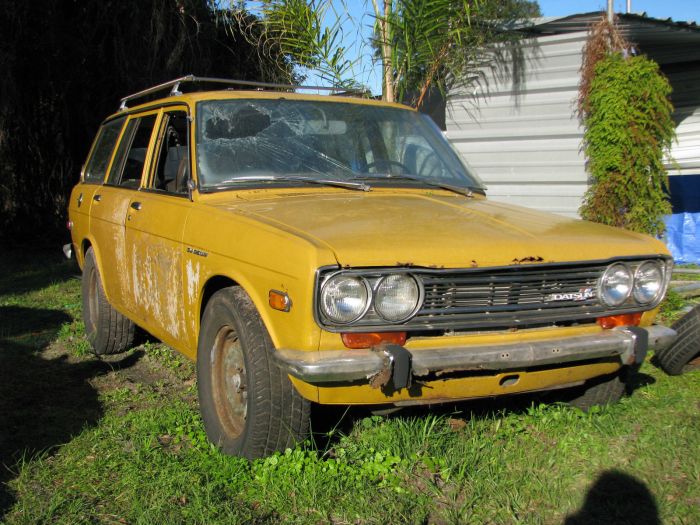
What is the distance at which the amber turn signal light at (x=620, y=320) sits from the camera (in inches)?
137

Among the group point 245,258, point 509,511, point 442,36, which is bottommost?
point 509,511

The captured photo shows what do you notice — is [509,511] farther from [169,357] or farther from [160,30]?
[160,30]

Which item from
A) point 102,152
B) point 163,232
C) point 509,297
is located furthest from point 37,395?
point 509,297

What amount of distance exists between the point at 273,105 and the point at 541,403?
Result: 2.38 metres

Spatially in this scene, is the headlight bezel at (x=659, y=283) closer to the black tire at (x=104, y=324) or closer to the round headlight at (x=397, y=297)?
the round headlight at (x=397, y=297)

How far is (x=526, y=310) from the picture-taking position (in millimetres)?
3242

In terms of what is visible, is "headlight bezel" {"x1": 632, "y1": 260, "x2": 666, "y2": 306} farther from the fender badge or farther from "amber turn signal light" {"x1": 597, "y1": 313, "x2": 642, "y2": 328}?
the fender badge

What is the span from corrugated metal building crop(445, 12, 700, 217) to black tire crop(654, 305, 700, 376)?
3517 mm

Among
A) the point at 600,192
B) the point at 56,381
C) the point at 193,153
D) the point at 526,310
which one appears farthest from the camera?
the point at 600,192

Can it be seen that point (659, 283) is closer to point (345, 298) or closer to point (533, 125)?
point (345, 298)

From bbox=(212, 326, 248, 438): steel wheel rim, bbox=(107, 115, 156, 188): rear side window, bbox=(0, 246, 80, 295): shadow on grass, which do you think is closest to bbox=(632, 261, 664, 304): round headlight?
bbox=(212, 326, 248, 438): steel wheel rim

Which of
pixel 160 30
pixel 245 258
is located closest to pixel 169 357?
pixel 245 258

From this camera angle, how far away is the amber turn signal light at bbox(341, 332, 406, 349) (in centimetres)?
297

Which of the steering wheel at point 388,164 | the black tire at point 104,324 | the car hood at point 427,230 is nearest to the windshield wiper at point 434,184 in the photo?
the steering wheel at point 388,164
